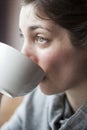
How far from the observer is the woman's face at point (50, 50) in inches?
26.4

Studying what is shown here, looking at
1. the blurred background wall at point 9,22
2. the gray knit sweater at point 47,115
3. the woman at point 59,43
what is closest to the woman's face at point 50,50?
the woman at point 59,43

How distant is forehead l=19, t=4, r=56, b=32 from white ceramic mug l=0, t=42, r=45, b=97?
0.30 ft

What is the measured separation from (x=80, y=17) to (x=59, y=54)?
0.10 m

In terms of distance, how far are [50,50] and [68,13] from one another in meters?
0.09

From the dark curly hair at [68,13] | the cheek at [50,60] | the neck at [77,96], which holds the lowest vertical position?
the neck at [77,96]

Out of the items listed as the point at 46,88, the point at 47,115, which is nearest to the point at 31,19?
the point at 46,88

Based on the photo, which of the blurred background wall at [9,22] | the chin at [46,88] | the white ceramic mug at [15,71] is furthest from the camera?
the blurred background wall at [9,22]

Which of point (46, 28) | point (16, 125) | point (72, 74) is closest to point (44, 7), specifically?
point (46, 28)

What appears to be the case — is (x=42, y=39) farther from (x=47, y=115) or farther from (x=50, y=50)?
(x=47, y=115)

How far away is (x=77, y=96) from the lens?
2.61ft

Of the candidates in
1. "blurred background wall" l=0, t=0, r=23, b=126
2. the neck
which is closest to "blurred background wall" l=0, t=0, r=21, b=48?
"blurred background wall" l=0, t=0, r=23, b=126

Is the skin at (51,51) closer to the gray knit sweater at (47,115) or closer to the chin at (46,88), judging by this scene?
the chin at (46,88)

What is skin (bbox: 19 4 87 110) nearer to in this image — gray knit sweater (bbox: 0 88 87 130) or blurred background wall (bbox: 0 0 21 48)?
gray knit sweater (bbox: 0 88 87 130)

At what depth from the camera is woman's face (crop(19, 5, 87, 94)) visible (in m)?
0.67
